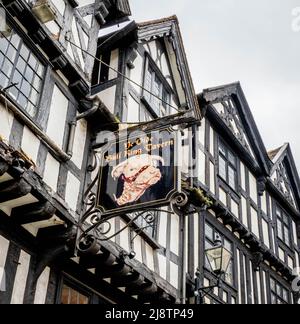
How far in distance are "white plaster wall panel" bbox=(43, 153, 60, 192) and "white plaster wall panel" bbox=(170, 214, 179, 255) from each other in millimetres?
4146

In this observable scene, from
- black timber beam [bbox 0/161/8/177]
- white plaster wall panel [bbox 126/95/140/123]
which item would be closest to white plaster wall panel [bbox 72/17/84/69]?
white plaster wall panel [bbox 126/95/140/123]

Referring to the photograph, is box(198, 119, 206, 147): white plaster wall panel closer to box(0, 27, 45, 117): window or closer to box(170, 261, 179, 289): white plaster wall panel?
box(170, 261, 179, 289): white plaster wall panel

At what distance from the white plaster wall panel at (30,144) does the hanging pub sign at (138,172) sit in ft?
3.31

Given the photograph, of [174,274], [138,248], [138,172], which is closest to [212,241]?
[174,274]

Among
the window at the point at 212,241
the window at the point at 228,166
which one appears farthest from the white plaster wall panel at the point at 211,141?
the window at the point at 212,241

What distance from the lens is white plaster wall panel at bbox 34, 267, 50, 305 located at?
23.6 feet

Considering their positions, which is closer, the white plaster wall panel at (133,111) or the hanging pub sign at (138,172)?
the hanging pub sign at (138,172)

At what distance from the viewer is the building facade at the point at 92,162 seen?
7.06 meters

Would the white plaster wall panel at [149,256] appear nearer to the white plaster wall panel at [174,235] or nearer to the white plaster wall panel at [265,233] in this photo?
the white plaster wall panel at [174,235]
